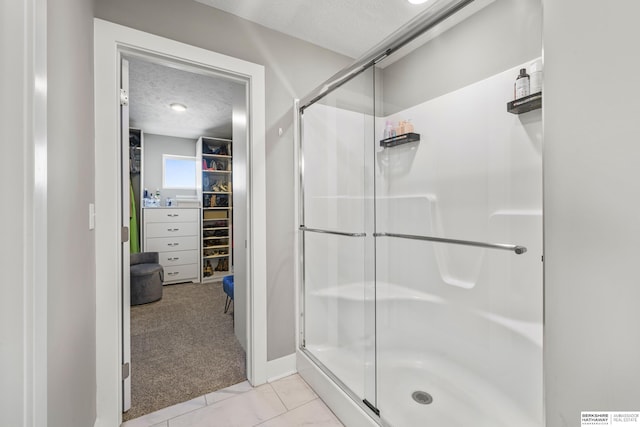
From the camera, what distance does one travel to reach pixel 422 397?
64.6 inches

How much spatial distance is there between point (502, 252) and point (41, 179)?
2037 millimetres

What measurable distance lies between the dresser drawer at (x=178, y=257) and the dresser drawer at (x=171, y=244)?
0.07 m

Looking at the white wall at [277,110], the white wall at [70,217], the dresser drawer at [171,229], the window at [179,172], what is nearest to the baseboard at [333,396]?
the white wall at [277,110]

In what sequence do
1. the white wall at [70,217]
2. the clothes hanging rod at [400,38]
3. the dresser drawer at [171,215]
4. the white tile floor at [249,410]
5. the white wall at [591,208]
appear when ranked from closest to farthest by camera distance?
the white wall at [591,208]
the white wall at [70,217]
the clothes hanging rod at [400,38]
the white tile floor at [249,410]
the dresser drawer at [171,215]

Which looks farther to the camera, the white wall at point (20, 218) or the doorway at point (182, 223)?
the doorway at point (182, 223)

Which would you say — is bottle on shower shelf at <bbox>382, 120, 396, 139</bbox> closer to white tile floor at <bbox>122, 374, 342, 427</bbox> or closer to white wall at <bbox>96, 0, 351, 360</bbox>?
white wall at <bbox>96, 0, 351, 360</bbox>

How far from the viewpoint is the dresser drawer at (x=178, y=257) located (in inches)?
171

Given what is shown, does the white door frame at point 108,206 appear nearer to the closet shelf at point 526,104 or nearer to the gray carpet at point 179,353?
the gray carpet at point 179,353

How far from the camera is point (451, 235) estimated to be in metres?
1.84

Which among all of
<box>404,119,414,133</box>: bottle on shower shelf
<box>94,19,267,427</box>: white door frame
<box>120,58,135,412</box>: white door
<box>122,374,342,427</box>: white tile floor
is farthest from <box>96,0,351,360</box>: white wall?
<box>404,119,414,133</box>: bottle on shower shelf

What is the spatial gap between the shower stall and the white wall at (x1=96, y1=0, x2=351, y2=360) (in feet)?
0.38

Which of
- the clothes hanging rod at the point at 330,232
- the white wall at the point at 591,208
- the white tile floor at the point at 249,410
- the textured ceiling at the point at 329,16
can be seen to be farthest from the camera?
the clothes hanging rod at the point at 330,232

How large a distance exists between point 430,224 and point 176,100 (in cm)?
325

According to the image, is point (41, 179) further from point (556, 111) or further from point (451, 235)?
point (451, 235)
